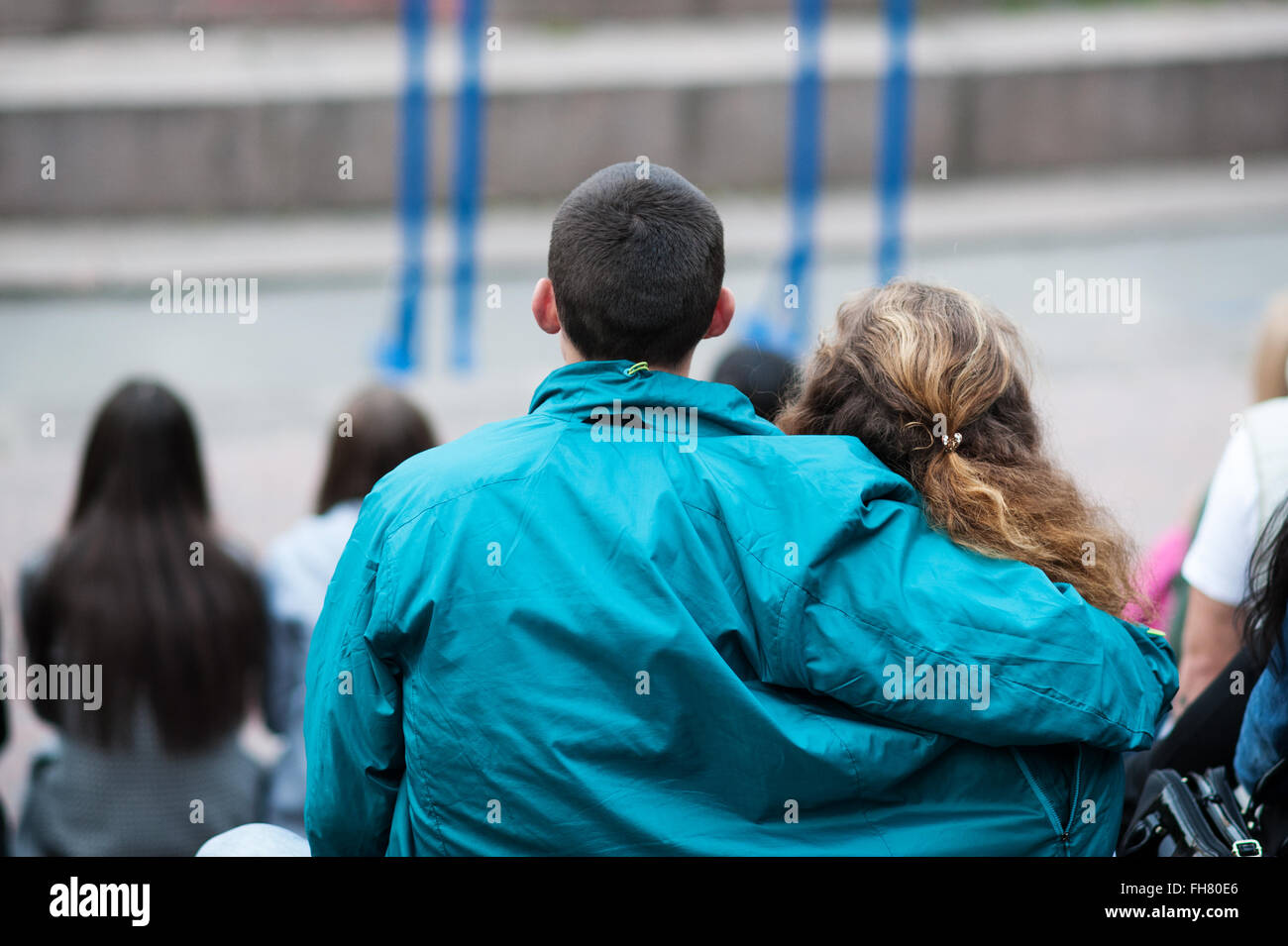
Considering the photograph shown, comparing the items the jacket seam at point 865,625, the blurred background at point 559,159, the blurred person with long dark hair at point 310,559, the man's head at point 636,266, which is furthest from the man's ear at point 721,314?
the blurred background at point 559,159

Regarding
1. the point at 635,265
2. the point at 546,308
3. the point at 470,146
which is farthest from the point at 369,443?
the point at 470,146

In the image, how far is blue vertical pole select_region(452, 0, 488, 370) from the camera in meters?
7.30

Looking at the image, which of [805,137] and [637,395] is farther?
[805,137]

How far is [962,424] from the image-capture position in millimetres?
1767

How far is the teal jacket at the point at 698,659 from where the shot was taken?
1488mm

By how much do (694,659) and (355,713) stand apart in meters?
0.42

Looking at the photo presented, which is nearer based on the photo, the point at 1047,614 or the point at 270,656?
the point at 1047,614

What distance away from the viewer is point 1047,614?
1530mm

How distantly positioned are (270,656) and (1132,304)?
5568mm

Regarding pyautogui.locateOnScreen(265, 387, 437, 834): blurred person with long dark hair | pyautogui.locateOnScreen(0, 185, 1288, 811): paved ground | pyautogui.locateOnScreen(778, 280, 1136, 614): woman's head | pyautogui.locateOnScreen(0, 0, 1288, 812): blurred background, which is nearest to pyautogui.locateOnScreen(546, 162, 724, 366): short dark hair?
pyautogui.locateOnScreen(778, 280, 1136, 614): woman's head

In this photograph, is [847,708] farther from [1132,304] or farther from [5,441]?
[1132,304]

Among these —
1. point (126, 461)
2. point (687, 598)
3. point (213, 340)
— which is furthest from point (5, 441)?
point (687, 598)

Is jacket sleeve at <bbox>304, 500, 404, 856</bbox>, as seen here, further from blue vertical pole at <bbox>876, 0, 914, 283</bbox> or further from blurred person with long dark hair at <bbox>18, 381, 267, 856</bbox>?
blue vertical pole at <bbox>876, 0, 914, 283</bbox>

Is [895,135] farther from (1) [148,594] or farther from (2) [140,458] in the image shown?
(1) [148,594]
